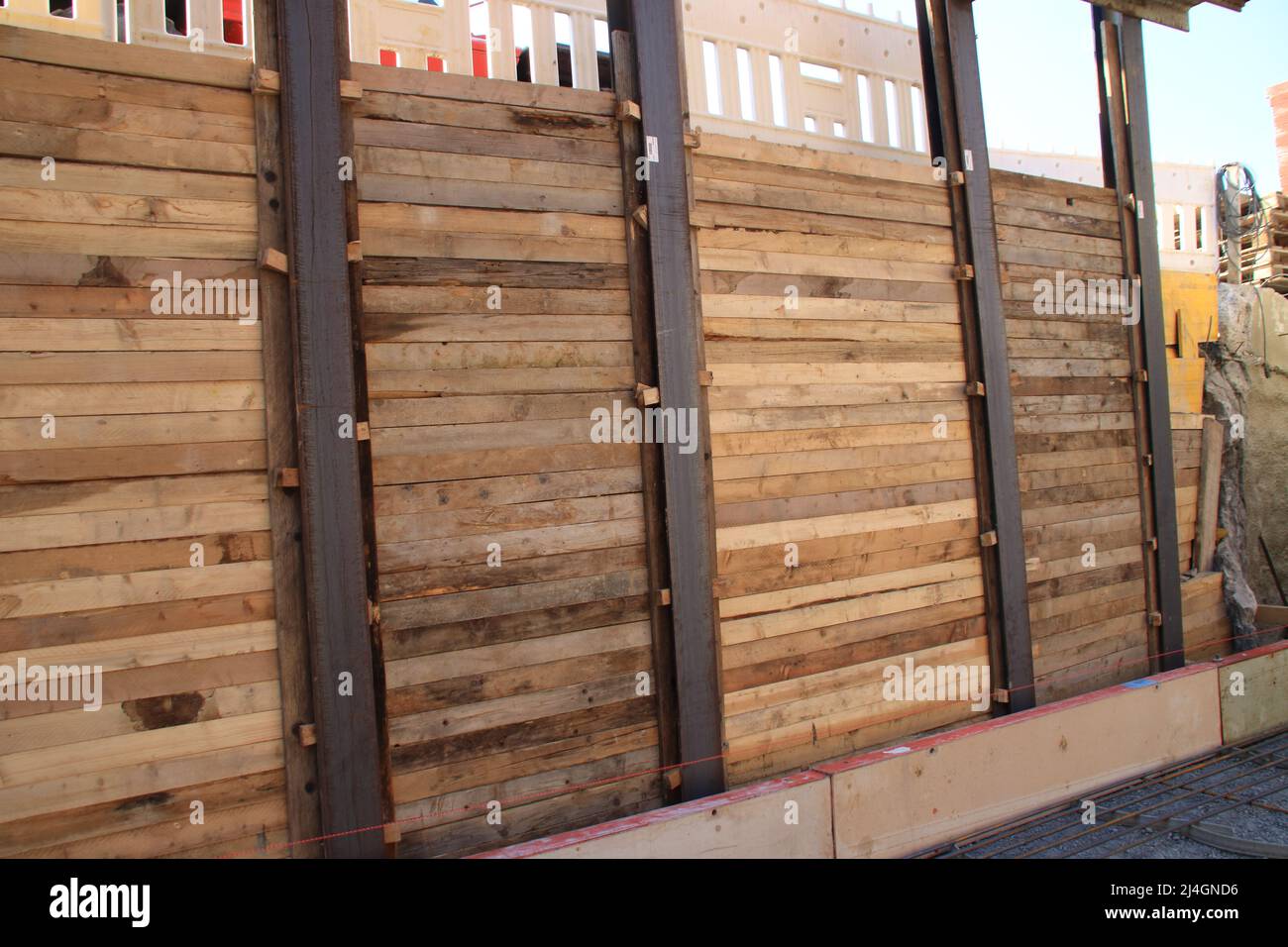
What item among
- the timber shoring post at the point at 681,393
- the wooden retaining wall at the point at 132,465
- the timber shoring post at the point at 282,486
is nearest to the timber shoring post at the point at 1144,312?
the timber shoring post at the point at 681,393

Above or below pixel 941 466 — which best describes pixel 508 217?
above

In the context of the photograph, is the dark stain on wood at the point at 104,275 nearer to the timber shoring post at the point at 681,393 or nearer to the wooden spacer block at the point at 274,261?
the wooden spacer block at the point at 274,261

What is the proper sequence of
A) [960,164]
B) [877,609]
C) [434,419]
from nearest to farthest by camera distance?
[434,419] < [877,609] < [960,164]

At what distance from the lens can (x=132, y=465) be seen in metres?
3.86

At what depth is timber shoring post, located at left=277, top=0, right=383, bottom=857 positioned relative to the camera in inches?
161

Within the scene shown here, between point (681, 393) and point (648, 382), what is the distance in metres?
0.19

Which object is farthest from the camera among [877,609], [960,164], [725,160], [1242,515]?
[1242,515]

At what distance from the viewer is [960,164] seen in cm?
651

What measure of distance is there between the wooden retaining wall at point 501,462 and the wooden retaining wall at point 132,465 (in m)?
0.60

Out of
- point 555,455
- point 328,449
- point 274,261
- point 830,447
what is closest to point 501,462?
point 555,455
